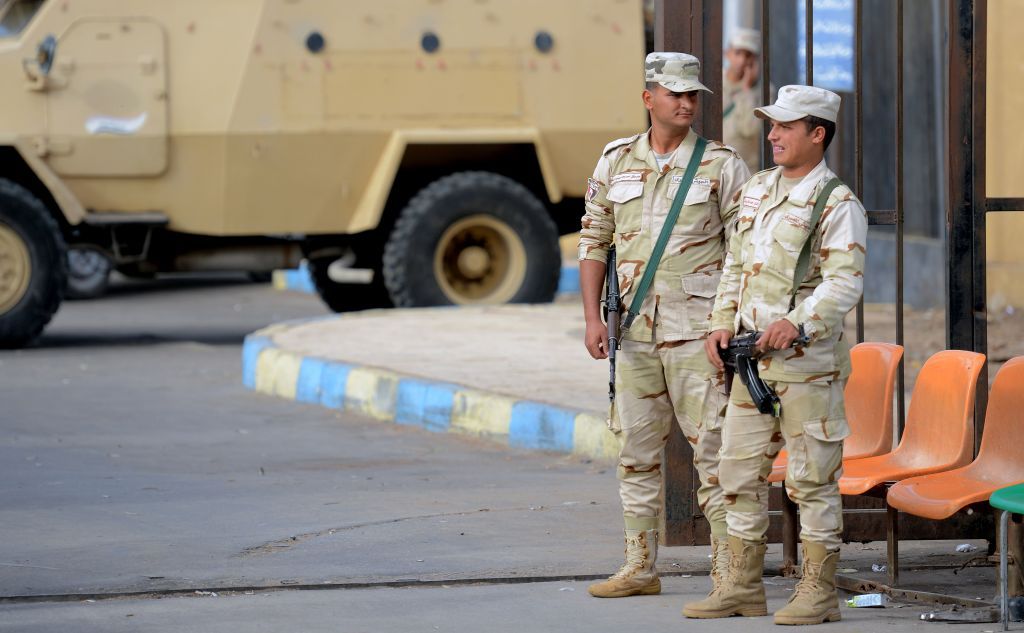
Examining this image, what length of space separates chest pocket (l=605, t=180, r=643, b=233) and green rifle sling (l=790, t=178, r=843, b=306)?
56 cm

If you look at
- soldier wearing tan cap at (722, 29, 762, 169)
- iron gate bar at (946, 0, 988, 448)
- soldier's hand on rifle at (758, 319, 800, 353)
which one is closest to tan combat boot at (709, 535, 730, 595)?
soldier's hand on rifle at (758, 319, 800, 353)

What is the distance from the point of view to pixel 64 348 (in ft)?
41.5

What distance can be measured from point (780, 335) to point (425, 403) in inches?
176

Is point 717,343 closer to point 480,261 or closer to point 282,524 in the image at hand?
point 282,524

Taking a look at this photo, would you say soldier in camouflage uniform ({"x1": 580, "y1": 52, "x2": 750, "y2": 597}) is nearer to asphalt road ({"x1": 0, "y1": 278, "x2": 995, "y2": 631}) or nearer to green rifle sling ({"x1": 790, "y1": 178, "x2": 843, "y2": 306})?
asphalt road ({"x1": 0, "y1": 278, "x2": 995, "y2": 631})

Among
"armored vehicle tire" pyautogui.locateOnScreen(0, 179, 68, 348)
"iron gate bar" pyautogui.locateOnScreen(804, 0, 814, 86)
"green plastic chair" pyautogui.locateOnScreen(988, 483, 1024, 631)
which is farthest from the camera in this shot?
"armored vehicle tire" pyautogui.locateOnScreen(0, 179, 68, 348)

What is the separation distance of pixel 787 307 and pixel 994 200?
45.4 inches

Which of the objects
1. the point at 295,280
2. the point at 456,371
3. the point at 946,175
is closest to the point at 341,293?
the point at 295,280

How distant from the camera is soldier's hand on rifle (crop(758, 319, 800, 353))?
4.46 metres

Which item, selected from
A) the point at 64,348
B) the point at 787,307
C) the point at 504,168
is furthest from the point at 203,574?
the point at 504,168

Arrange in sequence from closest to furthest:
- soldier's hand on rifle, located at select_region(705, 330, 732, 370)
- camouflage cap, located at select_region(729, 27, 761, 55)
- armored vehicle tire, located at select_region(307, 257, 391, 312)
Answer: soldier's hand on rifle, located at select_region(705, 330, 732, 370)
camouflage cap, located at select_region(729, 27, 761, 55)
armored vehicle tire, located at select_region(307, 257, 391, 312)

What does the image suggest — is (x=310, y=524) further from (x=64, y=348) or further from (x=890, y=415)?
(x=64, y=348)

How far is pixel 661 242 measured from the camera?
4.90 metres

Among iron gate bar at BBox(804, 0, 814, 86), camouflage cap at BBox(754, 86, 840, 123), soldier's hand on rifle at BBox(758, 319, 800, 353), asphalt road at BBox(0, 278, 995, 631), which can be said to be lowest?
asphalt road at BBox(0, 278, 995, 631)
